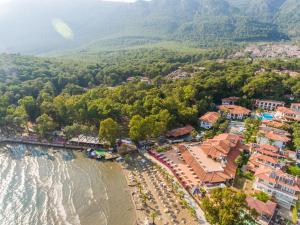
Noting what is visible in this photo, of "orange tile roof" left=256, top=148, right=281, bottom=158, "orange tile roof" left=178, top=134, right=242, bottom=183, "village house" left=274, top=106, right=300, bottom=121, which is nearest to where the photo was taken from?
"orange tile roof" left=178, top=134, right=242, bottom=183

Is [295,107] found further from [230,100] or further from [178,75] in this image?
[178,75]

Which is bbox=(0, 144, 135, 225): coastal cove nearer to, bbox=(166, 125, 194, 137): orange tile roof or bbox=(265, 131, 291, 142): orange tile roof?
bbox=(166, 125, 194, 137): orange tile roof

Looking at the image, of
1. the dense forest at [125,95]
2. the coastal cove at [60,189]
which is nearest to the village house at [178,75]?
the dense forest at [125,95]

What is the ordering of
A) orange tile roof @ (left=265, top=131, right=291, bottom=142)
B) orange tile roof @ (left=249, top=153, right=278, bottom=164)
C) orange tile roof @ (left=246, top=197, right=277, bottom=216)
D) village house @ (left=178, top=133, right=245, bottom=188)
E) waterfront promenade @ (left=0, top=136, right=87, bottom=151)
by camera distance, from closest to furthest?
orange tile roof @ (left=246, top=197, right=277, bottom=216) < village house @ (left=178, top=133, right=245, bottom=188) < orange tile roof @ (left=249, top=153, right=278, bottom=164) < orange tile roof @ (left=265, top=131, right=291, bottom=142) < waterfront promenade @ (left=0, top=136, right=87, bottom=151)

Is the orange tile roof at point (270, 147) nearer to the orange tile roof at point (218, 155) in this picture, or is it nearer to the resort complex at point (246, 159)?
the resort complex at point (246, 159)

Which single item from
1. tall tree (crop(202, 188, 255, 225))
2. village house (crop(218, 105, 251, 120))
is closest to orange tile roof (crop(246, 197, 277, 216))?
tall tree (crop(202, 188, 255, 225))

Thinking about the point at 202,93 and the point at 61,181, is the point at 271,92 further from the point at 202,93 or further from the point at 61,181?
the point at 61,181

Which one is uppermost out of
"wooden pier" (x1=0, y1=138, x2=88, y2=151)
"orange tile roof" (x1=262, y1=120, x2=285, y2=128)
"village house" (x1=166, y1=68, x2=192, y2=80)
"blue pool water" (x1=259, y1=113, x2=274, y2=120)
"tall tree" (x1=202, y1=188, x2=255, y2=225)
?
"tall tree" (x1=202, y1=188, x2=255, y2=225)

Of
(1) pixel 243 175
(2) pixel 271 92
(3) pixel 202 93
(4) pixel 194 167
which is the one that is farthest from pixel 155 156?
(2) pixel 271 92
